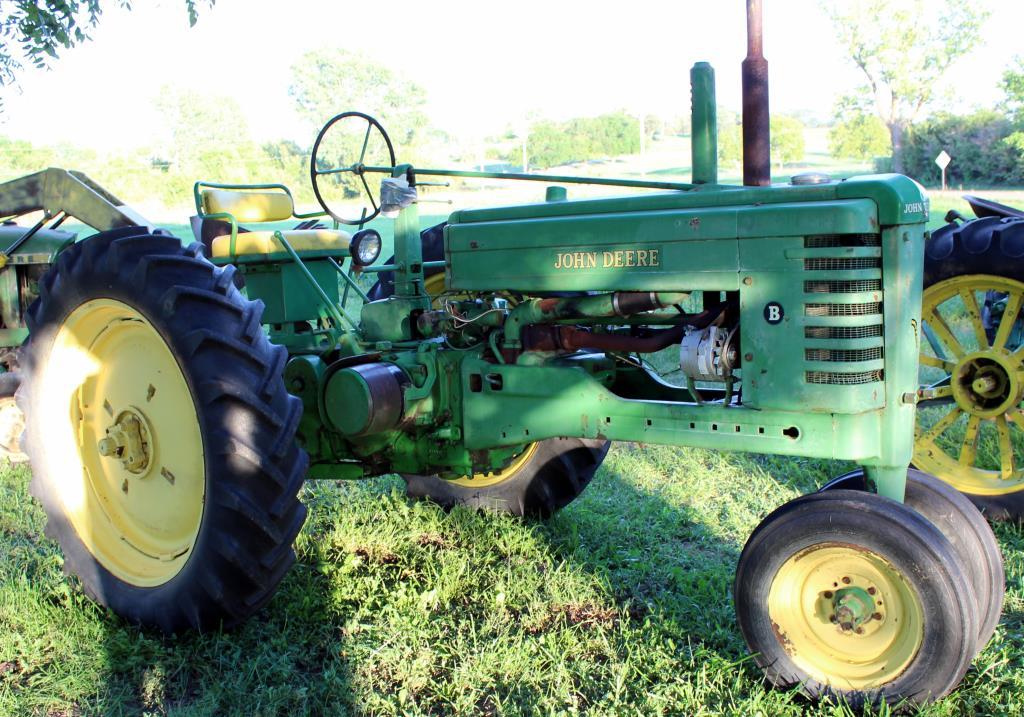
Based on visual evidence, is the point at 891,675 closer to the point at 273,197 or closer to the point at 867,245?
the point at 867,245

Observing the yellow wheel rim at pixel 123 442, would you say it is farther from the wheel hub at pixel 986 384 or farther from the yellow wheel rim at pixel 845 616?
the wheel hub at pixel 986 384

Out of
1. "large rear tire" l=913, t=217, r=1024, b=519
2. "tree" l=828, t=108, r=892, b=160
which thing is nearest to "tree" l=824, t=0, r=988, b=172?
"tree" l=828, t=108, r=892, b=160

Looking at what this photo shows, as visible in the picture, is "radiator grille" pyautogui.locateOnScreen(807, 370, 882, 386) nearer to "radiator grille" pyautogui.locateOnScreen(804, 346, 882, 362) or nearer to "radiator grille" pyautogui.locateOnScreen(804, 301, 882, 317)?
"radiator grille" pyautogui.locateOnScreen(804, 346, 882, 362)

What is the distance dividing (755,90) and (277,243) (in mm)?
2425

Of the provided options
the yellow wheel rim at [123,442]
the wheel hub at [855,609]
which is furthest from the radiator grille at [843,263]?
the yellow wheel rim at [123,442]

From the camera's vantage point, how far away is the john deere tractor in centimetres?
258

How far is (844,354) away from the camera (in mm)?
2607

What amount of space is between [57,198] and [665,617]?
4562 millimetres

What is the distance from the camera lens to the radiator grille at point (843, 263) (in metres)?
2.59

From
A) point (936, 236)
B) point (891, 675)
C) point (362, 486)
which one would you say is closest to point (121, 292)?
point (362, 486)

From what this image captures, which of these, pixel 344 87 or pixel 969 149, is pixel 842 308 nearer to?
pixel 969 149

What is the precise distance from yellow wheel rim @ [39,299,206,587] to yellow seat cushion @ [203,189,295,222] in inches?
70.7

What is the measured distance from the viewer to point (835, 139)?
1602 inches

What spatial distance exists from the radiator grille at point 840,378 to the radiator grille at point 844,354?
4cm
